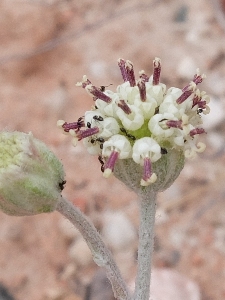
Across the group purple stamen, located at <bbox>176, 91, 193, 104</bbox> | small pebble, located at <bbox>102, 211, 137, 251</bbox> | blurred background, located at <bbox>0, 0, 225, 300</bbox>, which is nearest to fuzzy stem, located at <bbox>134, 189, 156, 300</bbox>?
purple stamen, located at <bbox>176, 91, 193, 104</bbox>

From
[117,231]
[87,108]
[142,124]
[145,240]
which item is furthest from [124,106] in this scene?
[87,108]

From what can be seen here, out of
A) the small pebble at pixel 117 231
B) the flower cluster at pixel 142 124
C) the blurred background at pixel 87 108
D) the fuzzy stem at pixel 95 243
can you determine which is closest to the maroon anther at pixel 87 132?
the flower cluster at pixel 142 124

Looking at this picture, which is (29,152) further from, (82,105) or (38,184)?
(82,105)

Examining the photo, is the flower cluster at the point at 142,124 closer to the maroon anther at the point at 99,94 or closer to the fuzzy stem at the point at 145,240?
the maroon anther at the point at 99,94

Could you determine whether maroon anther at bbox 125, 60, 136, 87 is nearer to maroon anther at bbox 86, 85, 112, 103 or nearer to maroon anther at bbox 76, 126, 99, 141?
maroon anther at bbox 86, 85, 112, 103

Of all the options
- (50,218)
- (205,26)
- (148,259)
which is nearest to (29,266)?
(50,218)
